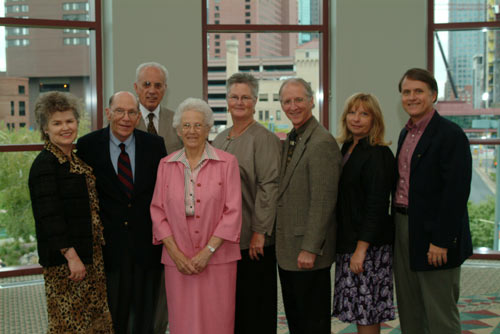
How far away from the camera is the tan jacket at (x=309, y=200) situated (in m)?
2.66

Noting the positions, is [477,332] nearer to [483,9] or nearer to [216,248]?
[216,248]

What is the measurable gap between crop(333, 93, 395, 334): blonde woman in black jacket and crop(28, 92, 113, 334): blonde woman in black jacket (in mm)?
1309

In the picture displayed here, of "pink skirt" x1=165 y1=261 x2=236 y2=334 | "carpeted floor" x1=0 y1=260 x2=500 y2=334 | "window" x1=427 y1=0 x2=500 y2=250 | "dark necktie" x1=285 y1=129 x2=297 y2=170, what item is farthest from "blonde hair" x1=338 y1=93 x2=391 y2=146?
"window" x1=427 y1=0 x2=500 y2=250

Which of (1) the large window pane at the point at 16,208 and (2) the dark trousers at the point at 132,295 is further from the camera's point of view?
(1) the large window pane at the point at 16,208

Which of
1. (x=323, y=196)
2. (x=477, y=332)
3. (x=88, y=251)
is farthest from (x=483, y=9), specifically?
(x=88, y=251)

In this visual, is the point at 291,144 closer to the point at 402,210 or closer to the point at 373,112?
the point at 373,112

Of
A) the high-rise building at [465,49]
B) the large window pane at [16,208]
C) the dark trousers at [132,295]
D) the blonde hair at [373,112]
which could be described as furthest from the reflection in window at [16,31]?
the high-rise building at [465,49]

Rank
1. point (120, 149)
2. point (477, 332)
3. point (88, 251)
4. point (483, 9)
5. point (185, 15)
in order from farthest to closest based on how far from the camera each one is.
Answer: point (483, 9) → point (185, 15) → point (477, 332) → point (120, 149) → point (88, 251)

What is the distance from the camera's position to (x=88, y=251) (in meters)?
2.55

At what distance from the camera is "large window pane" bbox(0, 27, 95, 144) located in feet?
17.4

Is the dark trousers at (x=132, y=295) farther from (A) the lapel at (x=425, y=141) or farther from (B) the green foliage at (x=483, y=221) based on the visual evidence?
(B) the green foliage at (x=483, y=221)

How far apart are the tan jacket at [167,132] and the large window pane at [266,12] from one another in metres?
2.43

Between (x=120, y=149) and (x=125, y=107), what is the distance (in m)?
0.23

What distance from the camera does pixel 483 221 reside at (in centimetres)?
591
